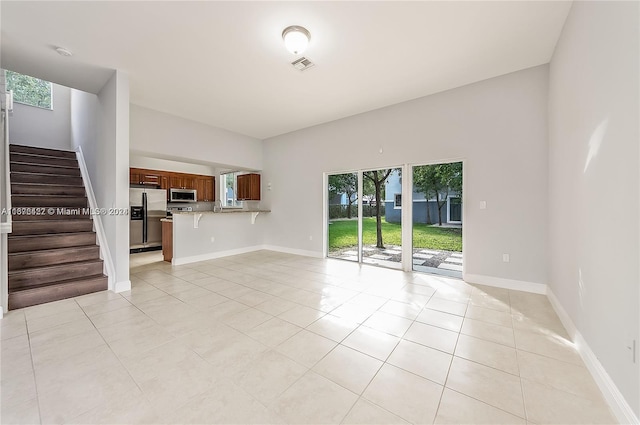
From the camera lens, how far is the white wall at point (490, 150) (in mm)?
3365

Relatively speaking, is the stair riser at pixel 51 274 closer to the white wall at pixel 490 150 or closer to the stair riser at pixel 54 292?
the stair riser at pixel 54 292

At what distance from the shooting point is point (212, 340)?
2191 millimetres

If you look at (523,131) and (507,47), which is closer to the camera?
(507,47)

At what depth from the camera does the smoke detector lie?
3.15 metres

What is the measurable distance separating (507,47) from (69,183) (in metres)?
7.25

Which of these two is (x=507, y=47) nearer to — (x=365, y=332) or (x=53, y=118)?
(x=365, y=332)

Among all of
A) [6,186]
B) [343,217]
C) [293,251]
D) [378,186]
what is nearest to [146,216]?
[6,186]

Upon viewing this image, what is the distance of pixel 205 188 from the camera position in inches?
305

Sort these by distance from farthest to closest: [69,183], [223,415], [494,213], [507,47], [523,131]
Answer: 1. [69,183]
2. [494,213]
3. [523,131]
4. [507,47]
5. [223,415]

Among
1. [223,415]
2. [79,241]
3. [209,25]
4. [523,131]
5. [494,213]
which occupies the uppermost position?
[209,25]

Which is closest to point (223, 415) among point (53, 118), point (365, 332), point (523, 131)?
point (365, 332)

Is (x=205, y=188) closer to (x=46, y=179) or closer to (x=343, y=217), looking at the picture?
(x=46, y=179)

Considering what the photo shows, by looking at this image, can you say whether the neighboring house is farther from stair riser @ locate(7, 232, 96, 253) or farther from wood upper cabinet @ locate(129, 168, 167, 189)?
wood upper cabinet @ locate(129, 168, 167, 189)

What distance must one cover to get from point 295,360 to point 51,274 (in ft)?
11.8
